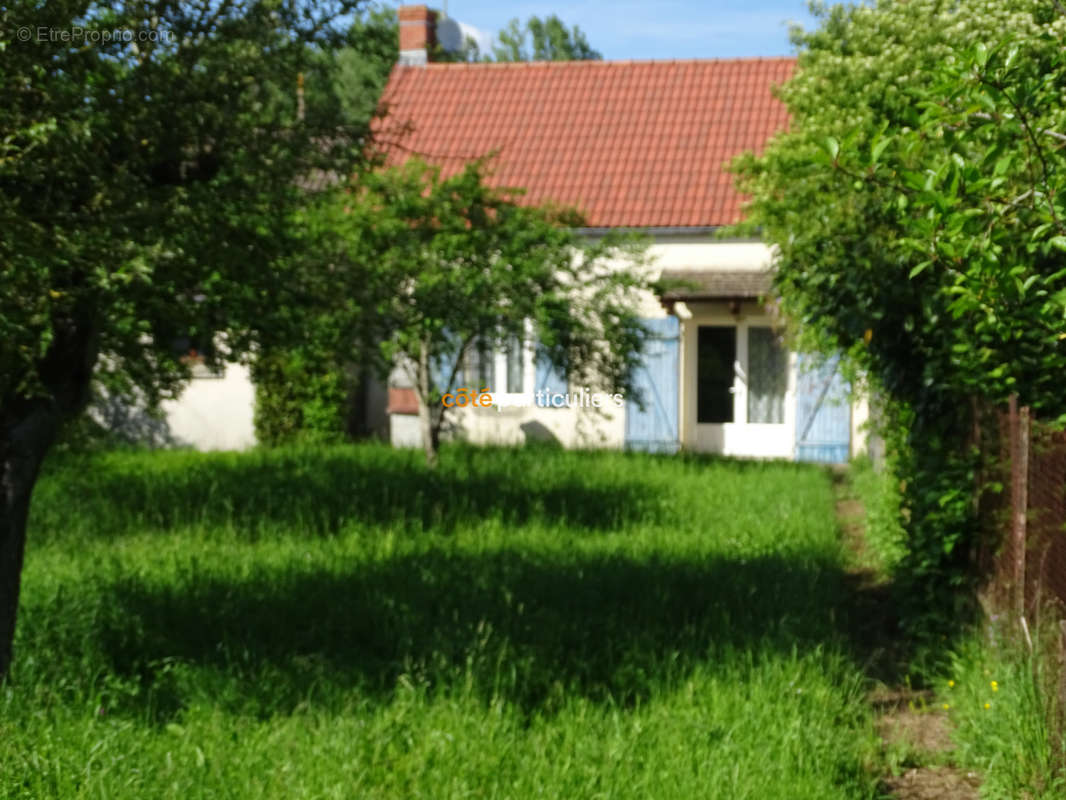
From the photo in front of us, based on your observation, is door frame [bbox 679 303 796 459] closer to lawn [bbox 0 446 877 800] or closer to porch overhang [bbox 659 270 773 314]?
porch overhang [bbox 659 270 773 314]

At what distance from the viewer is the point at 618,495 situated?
1389 cm

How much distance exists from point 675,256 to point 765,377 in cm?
236

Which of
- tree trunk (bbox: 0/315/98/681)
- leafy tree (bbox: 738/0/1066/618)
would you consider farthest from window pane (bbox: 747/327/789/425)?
tree trunk (bbox: 0/315/98/681)

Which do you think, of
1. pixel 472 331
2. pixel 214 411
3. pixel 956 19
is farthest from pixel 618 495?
pixel 214 411

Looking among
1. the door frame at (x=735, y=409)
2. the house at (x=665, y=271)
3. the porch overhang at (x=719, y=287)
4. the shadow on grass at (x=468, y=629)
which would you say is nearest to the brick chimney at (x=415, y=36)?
the house at (x=665, y=271)

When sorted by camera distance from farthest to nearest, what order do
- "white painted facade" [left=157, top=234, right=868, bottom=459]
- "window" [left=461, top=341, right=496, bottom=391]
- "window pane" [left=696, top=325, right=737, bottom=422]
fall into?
"window pane" [left=696, top=325, right=737, bottom=422] → "white painted facade" [left=157, top=234, right=868, bottom=459] → "window" [left=461, top=341, right=496, bottom=391]

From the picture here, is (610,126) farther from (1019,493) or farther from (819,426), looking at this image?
(1019,493)

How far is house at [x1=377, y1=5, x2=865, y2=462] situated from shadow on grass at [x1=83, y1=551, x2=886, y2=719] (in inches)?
405

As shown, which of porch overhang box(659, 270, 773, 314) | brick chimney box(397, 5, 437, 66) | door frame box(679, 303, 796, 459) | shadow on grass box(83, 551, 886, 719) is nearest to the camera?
shadow on grass box(83, 551, 886, 719)

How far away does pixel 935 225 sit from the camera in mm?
4332

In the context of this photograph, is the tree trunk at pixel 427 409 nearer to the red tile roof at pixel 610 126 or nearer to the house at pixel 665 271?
the house at pixel 665 271

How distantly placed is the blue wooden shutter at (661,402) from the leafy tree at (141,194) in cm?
1368

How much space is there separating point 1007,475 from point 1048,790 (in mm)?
2703

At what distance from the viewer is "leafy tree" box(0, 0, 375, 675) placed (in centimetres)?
562
